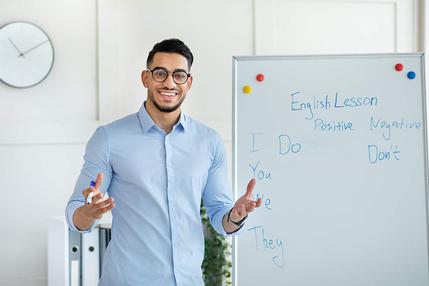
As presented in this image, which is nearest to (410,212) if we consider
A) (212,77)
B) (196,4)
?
(212,77)

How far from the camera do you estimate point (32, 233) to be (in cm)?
320

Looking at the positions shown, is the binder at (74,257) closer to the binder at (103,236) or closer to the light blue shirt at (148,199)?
the binder at (103,236)

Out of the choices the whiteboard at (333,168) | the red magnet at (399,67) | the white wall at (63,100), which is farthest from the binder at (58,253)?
the red magnet at (399,67)

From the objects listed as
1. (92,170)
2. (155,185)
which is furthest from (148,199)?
(92,170)

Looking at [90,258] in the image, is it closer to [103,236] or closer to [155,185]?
[103,236]

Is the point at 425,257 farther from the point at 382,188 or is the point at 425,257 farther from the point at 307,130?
the point at 307,130

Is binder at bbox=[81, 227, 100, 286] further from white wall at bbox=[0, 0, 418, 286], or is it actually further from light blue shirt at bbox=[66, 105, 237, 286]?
light blue shirt at bbox=[66, 105, 237, 286]

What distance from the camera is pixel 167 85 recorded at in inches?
71.1

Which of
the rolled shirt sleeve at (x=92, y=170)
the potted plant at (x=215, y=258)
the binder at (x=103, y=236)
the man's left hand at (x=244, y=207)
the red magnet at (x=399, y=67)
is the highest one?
the red magnet at (x=399, y=67)

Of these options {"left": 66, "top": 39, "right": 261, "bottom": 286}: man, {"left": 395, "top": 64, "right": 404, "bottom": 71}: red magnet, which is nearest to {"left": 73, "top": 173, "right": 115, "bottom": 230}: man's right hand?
{"left": 66, "top": 39, "right": 261, "bottom": 286}: man

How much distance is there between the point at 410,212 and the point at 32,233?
2010 millimetres

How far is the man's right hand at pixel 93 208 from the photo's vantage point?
61.6 inches

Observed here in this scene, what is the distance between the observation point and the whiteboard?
2328 mm

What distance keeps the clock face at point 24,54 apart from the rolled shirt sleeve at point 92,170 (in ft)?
4.82
